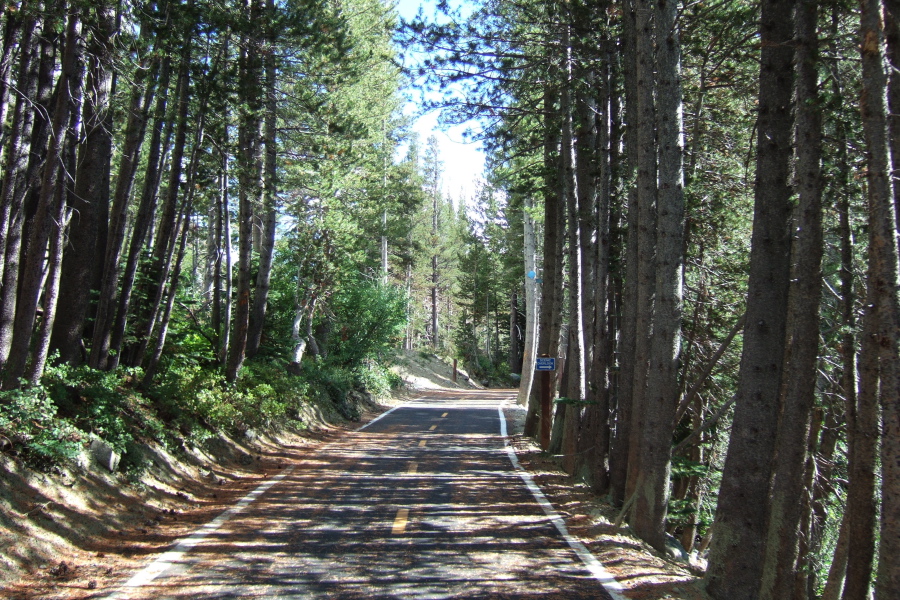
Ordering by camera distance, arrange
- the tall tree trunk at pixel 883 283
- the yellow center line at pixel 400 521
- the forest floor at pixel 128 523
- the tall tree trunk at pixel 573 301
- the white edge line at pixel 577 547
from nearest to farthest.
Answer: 1. the tall tree trunk at pixel 883 283
2. the forest floor at pixel 128 523
3. the white edge line at pixel 577 547
4. the yellow center line at pixel 400 521
5. the tall tree trunk at pixel 573 301

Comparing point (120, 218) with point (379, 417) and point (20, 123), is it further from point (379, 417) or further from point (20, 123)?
point (379, 417)

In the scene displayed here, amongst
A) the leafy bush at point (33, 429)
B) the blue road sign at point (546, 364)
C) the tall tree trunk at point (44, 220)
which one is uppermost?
the tall tree trunk at point (44, 220)

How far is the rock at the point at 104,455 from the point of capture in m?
8.74

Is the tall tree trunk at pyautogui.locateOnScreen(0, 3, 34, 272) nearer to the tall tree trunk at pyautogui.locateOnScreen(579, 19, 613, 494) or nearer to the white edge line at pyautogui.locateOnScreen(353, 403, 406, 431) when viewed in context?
the tall tree trunk at pyautogui.locateOnScreen(579, 19, 613, 494)

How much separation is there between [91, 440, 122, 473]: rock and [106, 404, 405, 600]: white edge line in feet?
5.20

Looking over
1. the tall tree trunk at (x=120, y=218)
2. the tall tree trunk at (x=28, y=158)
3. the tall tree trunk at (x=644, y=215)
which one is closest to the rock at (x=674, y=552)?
the tall tree trunk at (x=644, y=215)

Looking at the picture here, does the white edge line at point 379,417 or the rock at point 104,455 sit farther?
the white edge line at point 379,417

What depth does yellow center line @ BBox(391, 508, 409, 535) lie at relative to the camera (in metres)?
8.01

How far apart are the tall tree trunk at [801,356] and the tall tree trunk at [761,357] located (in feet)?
0.66

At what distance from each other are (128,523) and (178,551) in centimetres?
139

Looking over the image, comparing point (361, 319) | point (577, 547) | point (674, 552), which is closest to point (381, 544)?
point (577, 547)

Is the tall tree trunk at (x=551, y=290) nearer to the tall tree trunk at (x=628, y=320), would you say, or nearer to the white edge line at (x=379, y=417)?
the white edge line at (x=379, y=417)

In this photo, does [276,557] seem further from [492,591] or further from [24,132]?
[24,132]

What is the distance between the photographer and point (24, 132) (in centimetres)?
898
